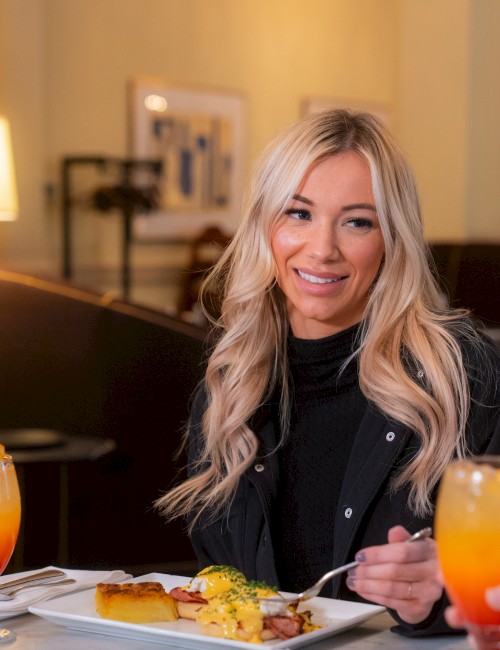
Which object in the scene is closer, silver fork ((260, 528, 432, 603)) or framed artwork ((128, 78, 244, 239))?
silver fork ((260, 528, 432, 603))

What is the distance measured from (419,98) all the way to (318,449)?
4952 mm

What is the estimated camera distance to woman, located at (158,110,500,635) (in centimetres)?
177

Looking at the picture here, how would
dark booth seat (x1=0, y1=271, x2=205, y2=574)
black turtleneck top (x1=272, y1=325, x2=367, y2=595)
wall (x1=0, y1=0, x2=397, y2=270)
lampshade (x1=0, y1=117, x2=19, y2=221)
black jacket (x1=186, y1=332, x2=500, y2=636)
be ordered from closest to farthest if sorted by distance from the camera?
black jacket (x1=186, y1=332, x2=500, y2=636), black turtleneck top (x1=272, y1=325, x2=367, y2=595), dark booth seat (x1=0, y1=271, x2=205, y2=574), lampshade (x1=0, y1=117, x2=19, y2=221), wall (x1=0, y1=0, x2=397, y2=270)

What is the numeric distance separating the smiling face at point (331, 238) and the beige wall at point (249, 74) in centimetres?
436

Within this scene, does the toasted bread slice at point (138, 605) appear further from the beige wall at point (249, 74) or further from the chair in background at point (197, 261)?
the chair in background at point (197, 261)

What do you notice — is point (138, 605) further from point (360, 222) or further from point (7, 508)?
point (360, 222)

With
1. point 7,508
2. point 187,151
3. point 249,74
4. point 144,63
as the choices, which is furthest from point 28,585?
point 249,74

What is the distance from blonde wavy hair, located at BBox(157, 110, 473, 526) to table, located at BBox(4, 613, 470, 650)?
1.55ft

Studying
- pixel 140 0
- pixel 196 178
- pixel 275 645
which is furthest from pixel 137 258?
pixel 275 645

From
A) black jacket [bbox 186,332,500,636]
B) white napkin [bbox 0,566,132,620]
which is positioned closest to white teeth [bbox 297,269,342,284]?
black jacket [bbox 186,332,500,636]

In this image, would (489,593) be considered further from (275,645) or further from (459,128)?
(459,128)

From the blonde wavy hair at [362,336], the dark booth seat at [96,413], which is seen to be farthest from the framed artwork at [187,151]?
the blonde wavy hair at [362,336]

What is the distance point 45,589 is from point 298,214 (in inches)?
30.4

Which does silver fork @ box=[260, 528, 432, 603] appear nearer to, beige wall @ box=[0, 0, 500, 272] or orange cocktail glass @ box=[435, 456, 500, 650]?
orange cocktail glass @ box=[435, 456, 500, 650]
